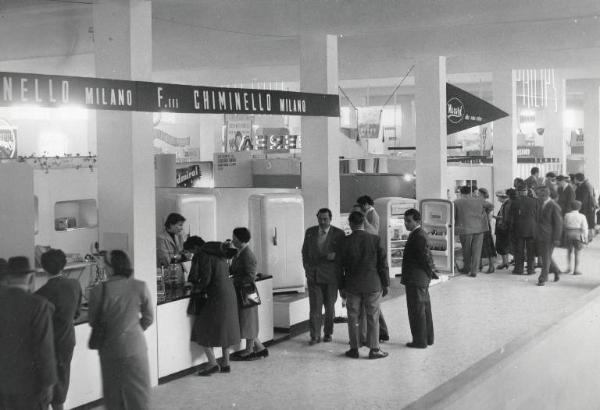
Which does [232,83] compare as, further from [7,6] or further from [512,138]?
[7,6]

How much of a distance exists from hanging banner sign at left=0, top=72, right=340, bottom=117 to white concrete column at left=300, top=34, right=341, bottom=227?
0.86 m

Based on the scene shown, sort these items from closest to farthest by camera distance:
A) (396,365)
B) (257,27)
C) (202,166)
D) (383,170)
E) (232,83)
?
(396,365), (257,27), (202,166), (383,170), (232,83)

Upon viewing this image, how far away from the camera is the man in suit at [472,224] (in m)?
13.9

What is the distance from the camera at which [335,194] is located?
11.2m

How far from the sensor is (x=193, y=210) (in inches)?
443

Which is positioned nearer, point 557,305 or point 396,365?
point 396,365

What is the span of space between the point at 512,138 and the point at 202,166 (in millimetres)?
6914

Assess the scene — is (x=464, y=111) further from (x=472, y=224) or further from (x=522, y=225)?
(x=522, y=225)

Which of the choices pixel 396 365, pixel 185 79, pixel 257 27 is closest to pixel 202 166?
pixel 185 79

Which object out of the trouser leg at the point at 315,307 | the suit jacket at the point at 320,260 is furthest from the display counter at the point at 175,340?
the suit jacket at the point at 320,260

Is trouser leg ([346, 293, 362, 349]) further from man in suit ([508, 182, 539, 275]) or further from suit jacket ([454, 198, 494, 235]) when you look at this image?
man in suit ([508, 182, 539, 275])

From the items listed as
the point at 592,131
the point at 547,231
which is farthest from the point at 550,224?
the point at 592,131

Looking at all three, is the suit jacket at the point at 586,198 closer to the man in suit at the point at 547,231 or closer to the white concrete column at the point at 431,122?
the white concrete column at the point at 431,122

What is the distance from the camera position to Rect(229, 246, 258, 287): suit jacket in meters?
8.55
